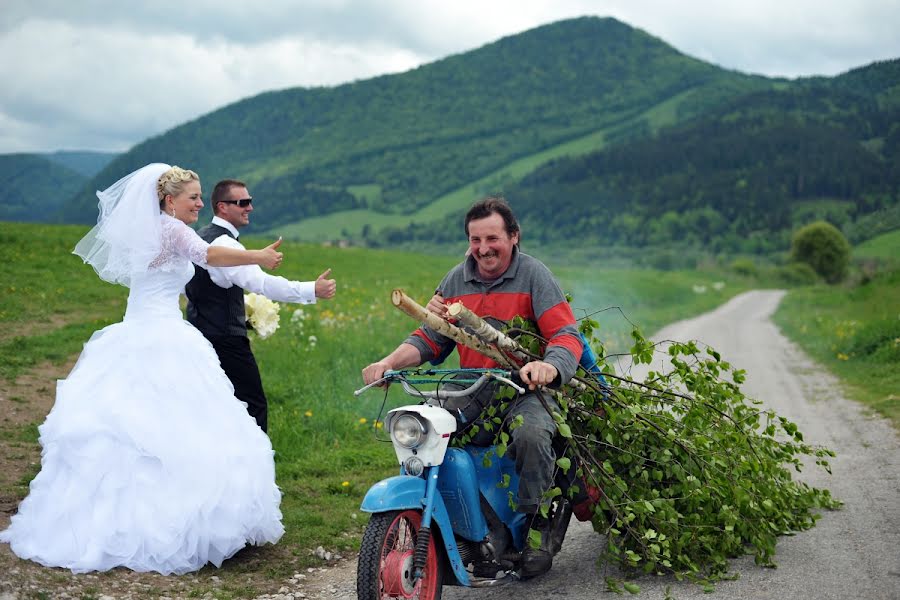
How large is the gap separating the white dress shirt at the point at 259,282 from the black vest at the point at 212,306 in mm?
104

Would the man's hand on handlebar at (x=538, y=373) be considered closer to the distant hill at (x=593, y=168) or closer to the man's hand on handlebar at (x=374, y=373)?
the man's hand on handlebar at (x=374, y=373)

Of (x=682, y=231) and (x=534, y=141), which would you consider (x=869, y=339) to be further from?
(x=534, y=141)

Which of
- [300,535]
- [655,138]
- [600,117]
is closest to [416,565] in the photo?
[300,535]

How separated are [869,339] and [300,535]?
1355 centimetres

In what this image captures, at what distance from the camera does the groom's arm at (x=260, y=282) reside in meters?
6.68

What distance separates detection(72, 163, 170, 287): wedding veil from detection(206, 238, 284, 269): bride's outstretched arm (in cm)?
42

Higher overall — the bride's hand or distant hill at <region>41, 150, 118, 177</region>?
distant hill at <region>41, 150, 118, 177</region>

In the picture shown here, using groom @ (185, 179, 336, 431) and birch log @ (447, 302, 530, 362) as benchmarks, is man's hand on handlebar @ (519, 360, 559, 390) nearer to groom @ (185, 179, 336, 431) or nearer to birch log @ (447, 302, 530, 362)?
birch log @ (447, 302, 530, 362)

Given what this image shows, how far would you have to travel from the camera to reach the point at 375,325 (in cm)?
1697

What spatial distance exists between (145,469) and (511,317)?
257 centimetres

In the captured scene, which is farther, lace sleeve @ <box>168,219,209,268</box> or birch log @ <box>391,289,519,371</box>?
lace sleeve @ <box>168,219,209,268</box>

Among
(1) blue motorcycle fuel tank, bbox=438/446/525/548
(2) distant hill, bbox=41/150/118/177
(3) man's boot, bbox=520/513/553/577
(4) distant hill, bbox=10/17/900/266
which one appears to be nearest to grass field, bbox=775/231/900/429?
(3) man's boot, bbox=520/513/553/577

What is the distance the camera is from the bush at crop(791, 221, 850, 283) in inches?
3391

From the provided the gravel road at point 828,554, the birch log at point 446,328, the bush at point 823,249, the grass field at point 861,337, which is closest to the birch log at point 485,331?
the birch log at point 446,328
